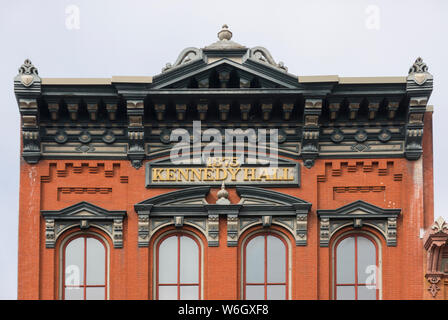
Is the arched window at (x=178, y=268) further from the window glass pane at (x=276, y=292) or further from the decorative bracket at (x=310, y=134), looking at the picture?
the decorative bracket at (x=310, y=134)

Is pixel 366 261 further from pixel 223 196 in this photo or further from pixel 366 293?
pixel 223 196

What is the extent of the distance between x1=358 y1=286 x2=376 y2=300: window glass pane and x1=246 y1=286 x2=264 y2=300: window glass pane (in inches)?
96.0

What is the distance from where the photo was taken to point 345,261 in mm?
50781

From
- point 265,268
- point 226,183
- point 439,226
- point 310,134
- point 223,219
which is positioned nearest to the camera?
point 439,226

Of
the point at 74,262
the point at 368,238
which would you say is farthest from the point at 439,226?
the point at 74,262

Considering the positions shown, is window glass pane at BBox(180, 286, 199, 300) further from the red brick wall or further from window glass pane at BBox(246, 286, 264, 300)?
window glass pane at BBox(246, 286, 264, 300)

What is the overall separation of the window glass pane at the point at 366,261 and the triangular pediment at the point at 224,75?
4.33 metres

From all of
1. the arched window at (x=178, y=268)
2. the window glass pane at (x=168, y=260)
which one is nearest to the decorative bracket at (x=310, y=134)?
the arched window at (x=178, y=268)

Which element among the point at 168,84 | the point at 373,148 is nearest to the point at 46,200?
the point at 168,84

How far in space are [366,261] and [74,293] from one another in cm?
734

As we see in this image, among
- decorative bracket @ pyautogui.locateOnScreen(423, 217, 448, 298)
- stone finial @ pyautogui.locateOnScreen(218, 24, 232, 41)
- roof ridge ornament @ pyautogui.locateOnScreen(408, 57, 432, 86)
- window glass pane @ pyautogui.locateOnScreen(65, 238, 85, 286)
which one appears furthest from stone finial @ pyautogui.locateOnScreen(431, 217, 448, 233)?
window glass pane @ pyautogui.locateOnScreen(65, 238, 85, 286)

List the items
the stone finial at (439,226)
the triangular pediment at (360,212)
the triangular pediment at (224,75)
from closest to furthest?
1. the stone finial at (439,226)
2. the triangular pediment at (360,212)
3. the triangular pediment at (224,75)

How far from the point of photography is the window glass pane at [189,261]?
1992 inches

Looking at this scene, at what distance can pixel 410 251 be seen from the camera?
5050cm
